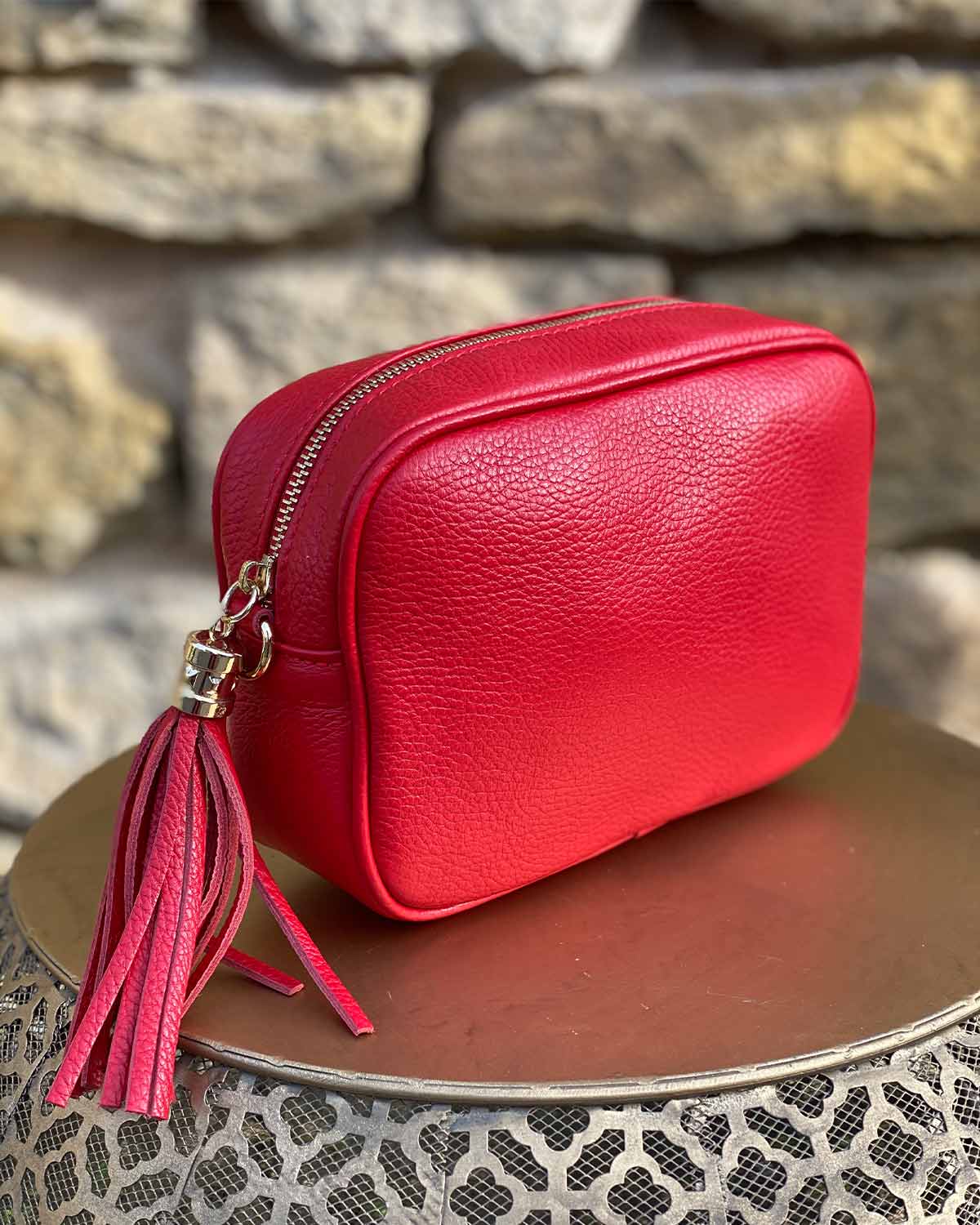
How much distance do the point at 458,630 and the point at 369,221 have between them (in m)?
0.62

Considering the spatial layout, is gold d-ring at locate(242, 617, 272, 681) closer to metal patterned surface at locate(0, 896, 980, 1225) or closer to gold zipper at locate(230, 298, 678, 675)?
gold zipper at locate(230, 298, 678, 675)

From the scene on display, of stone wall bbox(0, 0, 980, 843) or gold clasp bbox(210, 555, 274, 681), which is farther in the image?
stone wall bbox(0, 0, 980, 843)

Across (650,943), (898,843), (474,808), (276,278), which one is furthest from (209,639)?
(276,278)

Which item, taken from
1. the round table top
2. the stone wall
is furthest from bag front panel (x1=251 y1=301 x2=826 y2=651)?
the stone wall

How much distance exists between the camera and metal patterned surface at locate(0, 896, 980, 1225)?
501 millimetres

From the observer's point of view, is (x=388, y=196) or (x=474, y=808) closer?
(x=474, y=808)

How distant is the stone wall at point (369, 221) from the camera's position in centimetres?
101

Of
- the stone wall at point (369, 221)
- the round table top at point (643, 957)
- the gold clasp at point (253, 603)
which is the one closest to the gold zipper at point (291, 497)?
the gold clasp at point (253, 603)

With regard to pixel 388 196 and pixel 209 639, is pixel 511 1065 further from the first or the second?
pixel 388 196

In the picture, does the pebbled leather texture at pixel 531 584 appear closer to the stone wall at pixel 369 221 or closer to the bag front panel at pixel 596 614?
the bag front panel at pixel 596 614

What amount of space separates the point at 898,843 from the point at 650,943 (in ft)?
0.56

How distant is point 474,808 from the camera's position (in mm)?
604

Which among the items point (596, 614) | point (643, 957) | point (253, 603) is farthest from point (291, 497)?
point (643, 957)

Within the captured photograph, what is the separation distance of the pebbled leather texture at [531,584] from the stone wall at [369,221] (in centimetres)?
40
